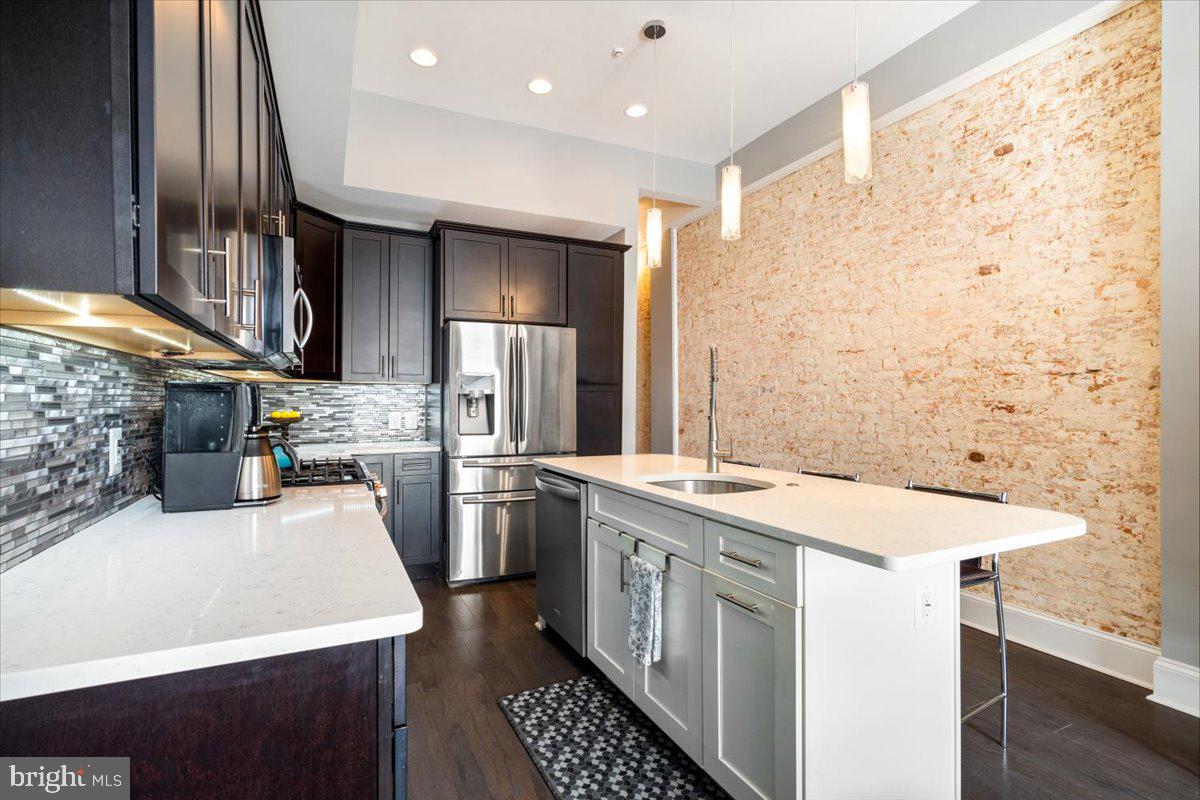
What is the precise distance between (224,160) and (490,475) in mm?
2929

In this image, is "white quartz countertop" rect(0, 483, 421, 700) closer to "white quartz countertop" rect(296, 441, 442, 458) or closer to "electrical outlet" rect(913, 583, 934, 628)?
"electrical outlet" rect(913, 583, 934, 628)

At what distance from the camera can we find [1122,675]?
254 centimetres

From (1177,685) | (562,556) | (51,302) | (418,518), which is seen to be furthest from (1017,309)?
(418,518)

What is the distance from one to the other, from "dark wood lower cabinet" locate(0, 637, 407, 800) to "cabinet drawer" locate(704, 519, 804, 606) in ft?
3.09

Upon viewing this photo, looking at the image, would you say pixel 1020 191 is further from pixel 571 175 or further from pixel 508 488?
pixel 508 488

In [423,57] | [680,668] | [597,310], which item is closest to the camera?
[680,668]

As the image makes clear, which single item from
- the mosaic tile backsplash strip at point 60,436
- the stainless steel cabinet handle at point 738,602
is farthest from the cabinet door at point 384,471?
the stainless steel cabinet handle at point 738,602

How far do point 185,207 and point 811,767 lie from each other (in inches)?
71.3

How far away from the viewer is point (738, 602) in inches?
64.1

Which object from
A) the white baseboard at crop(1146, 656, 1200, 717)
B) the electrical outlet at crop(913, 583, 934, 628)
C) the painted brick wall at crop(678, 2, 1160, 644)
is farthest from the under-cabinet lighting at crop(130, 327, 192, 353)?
the white baseboard at crop(1146, 656, 1200, 717)

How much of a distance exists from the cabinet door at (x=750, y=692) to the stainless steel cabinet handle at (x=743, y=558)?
0.08m

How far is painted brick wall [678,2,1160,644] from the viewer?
251cm

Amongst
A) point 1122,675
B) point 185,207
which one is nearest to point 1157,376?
point 1122,675

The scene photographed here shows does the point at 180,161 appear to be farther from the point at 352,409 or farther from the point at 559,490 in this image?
the point at 352,409
